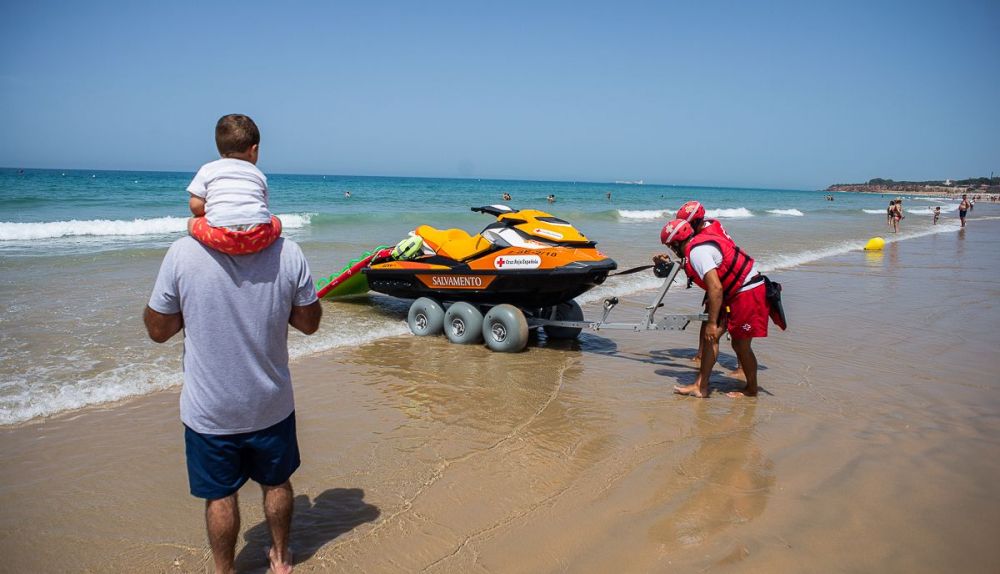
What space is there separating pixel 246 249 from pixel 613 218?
33.5m

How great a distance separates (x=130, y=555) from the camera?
3053 mm

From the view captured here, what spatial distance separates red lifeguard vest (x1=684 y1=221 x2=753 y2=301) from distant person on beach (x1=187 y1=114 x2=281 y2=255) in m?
3.56

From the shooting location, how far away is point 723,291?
5281 millimetres

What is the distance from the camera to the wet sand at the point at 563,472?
3.09 m

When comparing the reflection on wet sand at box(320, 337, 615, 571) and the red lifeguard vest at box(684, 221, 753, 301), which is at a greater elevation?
the red lifeguard vest at box(684, 221, 753, 301)

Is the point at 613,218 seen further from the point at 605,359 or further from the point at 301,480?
the point at 301,480

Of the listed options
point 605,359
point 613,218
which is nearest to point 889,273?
point 605,359

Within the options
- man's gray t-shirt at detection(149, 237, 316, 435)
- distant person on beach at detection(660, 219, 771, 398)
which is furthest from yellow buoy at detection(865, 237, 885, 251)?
man's gray t-shirt at detection(149, 237, 316, 435)

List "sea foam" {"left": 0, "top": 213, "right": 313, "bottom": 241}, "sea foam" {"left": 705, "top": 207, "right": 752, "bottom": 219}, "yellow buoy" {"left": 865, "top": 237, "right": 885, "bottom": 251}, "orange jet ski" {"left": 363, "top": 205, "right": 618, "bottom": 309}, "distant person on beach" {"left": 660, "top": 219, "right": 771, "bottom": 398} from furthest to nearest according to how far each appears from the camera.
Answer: "sea foam" {"left": 705, "top": 207, "right": 752, "bottom": 219}, "yellow buoy" {"left": 865, "top": 237, "right": 885, "bottom": 251}, "sea foam" {"left": 0, "top": 213, "right": 313, "bottom": 241}, "orange jet ski" {"left": 363, "top": 205, "right": 618, "bottom": 309}, "distant person on beach" {"left": 660, "top": 219, "right": 771, "bottom": 398}

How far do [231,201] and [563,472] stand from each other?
252 centimetres

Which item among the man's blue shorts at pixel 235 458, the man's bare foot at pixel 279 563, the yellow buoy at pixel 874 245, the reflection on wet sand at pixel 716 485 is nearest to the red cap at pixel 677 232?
the reflection on wet sand at pixel 716 485

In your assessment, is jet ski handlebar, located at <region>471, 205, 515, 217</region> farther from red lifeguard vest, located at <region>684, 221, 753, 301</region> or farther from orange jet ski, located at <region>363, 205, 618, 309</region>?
red lifeguard vest, located at <region>684, 221, 753, 301</region>

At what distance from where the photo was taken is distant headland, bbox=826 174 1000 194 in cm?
11288

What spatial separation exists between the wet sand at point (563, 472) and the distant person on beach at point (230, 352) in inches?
25.4
